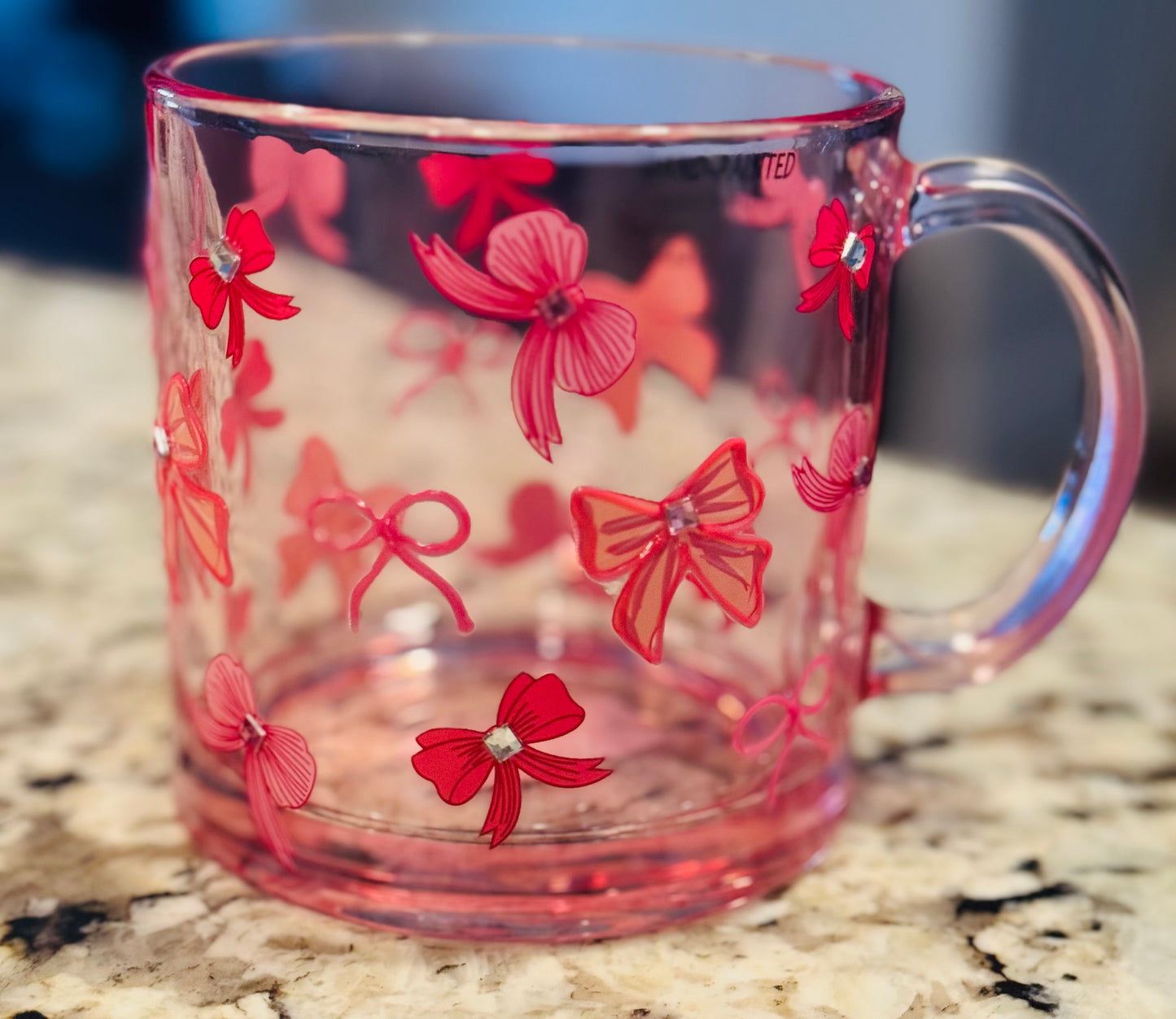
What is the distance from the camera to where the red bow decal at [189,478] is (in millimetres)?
467

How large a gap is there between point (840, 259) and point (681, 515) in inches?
3.9

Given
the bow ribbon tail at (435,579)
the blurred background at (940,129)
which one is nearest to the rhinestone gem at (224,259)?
the bow ribbon tail at (435,579)

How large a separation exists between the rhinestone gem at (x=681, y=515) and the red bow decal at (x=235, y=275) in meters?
0.14

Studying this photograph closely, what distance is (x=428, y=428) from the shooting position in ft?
2.24

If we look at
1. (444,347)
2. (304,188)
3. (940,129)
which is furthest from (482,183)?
(940,129)

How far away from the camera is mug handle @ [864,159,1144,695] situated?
19.1 inches

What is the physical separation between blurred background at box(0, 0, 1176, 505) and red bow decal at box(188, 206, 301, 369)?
620 mm

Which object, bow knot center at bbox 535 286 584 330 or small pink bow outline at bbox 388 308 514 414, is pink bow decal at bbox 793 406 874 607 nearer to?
bow knot center at bbox 535 286 584 330

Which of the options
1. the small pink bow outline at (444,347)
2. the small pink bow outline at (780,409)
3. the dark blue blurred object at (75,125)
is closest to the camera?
the small pink bow outline at (780,409)

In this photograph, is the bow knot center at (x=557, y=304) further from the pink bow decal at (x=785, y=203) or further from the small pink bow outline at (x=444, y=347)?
the small pink bow outline at (x=444, y=347)

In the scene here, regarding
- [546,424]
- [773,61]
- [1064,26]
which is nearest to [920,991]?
[546,424]

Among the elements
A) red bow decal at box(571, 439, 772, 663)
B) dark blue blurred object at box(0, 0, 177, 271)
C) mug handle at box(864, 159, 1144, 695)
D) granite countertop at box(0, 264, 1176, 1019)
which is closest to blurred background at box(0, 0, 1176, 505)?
dark blue blurred object at box(0, 0, 177, 271)

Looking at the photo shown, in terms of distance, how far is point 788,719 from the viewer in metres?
0.50

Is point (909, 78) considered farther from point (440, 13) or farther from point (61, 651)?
point (61, 651)
